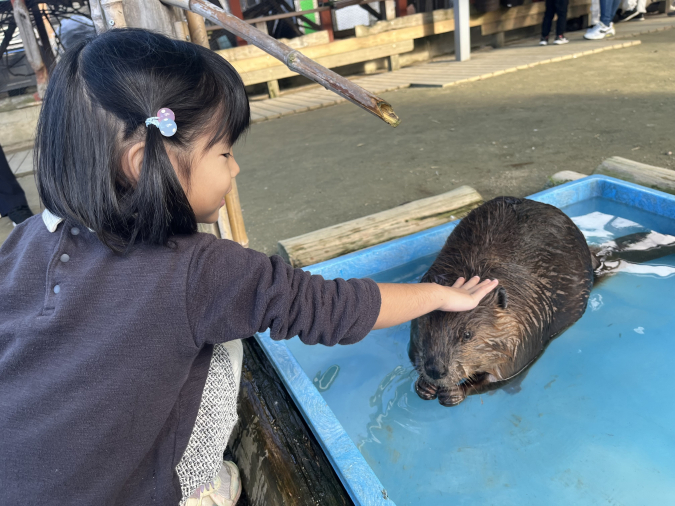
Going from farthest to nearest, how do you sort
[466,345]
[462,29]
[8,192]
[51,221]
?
[462,29] → [8,192] → [466,345] → [51,221]

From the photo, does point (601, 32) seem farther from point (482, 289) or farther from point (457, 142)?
point (482, 289)

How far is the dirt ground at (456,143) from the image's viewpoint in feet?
12.9

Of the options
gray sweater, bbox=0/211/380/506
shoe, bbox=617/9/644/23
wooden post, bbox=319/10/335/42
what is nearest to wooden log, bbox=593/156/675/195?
gray sweater, bbox=0/211/380/506

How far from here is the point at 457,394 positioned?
6.50ft

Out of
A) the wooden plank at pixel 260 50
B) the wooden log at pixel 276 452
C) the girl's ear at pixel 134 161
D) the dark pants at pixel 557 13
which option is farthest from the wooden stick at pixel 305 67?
the dark pants at pixel 557 13

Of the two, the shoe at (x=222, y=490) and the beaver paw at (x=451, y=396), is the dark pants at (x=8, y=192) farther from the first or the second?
the beaver paw at (x=451, y=396)

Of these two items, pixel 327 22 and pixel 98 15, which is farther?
pixel 327 22

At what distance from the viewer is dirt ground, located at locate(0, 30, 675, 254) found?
3941mm

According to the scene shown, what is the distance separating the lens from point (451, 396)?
1.97 metres

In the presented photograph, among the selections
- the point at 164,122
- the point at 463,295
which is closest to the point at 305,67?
the point at 164,122

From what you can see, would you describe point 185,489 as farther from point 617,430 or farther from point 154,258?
point 617,430

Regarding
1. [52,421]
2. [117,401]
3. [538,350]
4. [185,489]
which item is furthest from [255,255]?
[538,350]

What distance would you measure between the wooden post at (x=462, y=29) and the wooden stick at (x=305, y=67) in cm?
738

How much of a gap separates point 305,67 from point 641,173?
8.65ft
